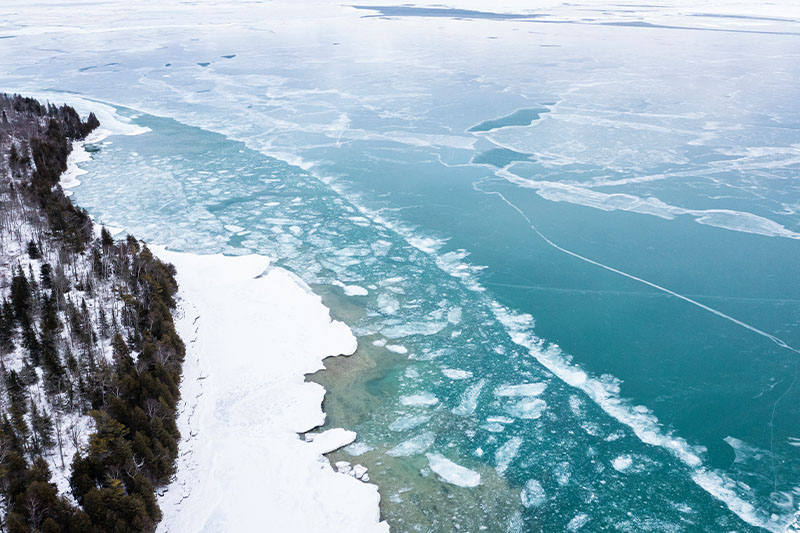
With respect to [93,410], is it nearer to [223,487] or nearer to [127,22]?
[223,487]

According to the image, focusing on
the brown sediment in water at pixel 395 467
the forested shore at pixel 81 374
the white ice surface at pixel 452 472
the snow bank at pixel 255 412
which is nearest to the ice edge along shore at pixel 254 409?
the snow bank at pixel 255 412

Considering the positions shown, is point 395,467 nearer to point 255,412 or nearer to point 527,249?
point 255,412

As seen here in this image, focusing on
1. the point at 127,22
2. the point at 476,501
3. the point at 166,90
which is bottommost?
the point at 476,501

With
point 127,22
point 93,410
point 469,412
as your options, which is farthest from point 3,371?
point 127,22

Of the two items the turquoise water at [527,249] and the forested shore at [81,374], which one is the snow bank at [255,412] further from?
the turquoise water at [527,249]

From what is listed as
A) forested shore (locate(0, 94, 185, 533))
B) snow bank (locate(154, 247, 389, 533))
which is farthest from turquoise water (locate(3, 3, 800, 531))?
forested shore (locate(0, 94, 185, 533))
